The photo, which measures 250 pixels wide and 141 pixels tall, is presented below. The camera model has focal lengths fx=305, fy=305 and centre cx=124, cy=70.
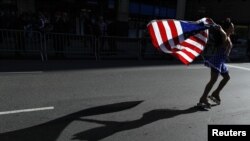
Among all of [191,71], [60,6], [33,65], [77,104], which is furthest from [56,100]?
[60,6]

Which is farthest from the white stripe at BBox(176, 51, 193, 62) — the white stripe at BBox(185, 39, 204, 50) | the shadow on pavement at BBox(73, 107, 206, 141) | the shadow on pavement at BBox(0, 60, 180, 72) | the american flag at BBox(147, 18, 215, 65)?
the shadow on pavement at BBox(0, 60, 180, 72)

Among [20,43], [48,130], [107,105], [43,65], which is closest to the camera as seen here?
[48,130]

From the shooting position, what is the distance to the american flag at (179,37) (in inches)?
233

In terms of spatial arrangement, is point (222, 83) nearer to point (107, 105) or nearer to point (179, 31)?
point (179, 31)

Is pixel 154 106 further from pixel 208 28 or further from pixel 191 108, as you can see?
pixel 208 28

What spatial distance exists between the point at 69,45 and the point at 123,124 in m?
8.42

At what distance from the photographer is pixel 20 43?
12242 mm

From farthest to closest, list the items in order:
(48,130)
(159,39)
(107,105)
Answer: (107,105) → (159,39) → (48,130)

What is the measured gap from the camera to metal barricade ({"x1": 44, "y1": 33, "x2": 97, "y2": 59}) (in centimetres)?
1267

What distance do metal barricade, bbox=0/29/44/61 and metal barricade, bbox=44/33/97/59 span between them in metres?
0.35

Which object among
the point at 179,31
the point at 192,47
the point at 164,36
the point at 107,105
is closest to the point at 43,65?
the point at 107,105

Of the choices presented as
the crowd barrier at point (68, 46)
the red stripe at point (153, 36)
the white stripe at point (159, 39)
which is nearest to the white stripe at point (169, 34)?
the white stripe at point (159, 39)

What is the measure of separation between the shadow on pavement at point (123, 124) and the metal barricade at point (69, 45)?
763 centimetres

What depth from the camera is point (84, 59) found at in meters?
13.0
